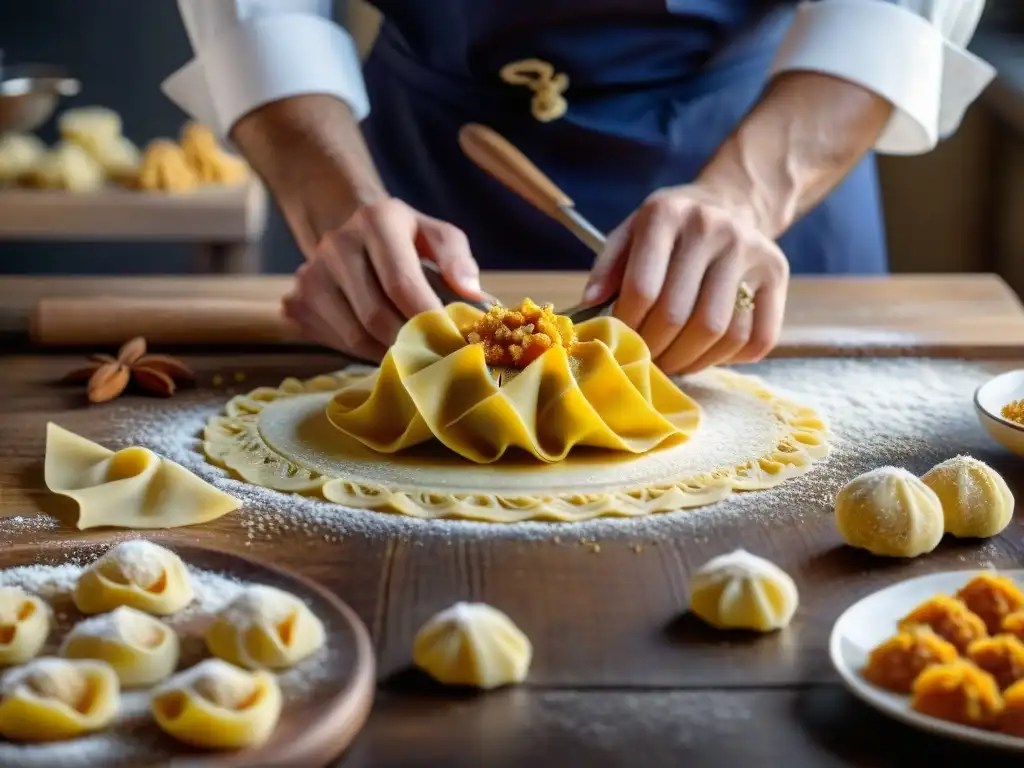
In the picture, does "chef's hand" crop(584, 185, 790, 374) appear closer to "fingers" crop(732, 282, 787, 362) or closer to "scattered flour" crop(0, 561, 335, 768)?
"fingers" crop(732, 282, 787, 362)

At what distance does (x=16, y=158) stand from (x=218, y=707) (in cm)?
248

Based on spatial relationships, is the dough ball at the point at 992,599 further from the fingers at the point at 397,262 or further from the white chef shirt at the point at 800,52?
the white chef shirt at the point at 800,52

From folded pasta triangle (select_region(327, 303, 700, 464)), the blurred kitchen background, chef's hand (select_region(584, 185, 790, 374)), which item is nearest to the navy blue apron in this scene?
chef's hand (select_region(584, 185, 790, 374))

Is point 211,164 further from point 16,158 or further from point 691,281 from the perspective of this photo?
point 691,281

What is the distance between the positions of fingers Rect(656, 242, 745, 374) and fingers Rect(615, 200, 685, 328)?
0.16ft

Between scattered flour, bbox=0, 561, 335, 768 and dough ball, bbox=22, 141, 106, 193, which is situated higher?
scattered flour, bbox=0, 561, 335, 768

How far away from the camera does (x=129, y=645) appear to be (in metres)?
0.78

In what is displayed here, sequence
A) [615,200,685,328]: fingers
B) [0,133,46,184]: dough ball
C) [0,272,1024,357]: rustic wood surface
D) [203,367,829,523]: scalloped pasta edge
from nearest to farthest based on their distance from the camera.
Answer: [203,367,829,523]: scalloped pasta edge < [615,200,685,328]: fingers < [0,272,1024,357]: rustic wood surface < [0,133,46,184]: dough ball

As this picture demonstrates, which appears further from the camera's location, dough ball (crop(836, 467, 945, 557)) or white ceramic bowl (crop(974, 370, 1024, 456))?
white ceramic bowl (crop(974, 370, 1024, 456))

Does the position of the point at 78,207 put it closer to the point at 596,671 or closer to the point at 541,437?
the point at 541,437

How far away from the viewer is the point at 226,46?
178 centimetres

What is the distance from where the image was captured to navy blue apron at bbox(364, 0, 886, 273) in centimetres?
184

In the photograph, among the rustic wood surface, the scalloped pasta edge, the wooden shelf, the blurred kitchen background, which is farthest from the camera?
the blurred kitchen background

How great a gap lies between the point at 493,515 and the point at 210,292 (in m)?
0.92
